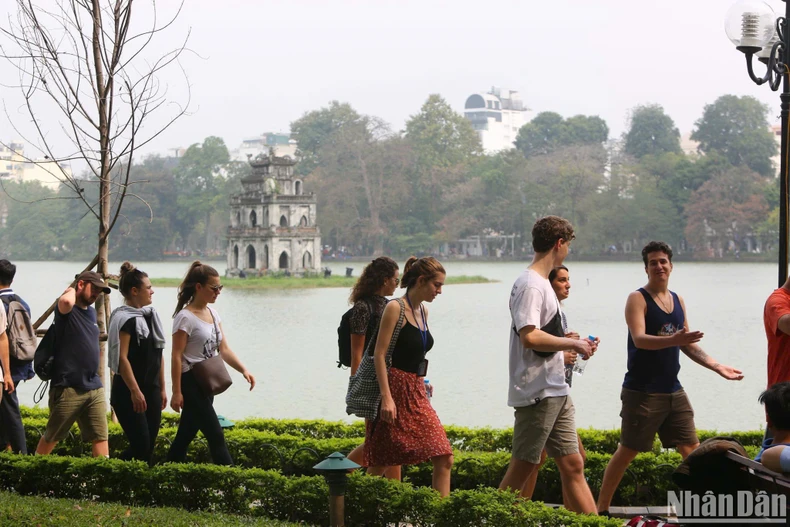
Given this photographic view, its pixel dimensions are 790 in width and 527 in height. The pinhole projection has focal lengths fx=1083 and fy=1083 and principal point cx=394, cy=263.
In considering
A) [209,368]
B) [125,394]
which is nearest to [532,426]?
[209,368]

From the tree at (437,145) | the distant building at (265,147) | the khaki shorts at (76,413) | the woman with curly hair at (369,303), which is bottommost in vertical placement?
the khaki shorts at (76,413)

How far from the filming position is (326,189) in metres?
77.9

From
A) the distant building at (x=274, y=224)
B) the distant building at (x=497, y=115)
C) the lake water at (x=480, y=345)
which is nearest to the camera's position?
the lake water at (x=480, y=345)

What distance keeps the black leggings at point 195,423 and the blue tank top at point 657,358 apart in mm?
2156

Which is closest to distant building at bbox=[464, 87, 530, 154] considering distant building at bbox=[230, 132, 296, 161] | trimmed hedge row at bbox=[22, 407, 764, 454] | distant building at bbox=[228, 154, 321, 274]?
distant building at bbox=[230, 132, 296, 161]

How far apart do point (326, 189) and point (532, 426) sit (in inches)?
2898

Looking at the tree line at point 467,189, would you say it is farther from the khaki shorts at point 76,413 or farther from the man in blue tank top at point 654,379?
the man in blue tank top at point 654,379

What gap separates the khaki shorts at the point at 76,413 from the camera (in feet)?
20.0

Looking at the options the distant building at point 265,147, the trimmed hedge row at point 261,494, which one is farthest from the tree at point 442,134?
the trimmed hedge row at point 261,494

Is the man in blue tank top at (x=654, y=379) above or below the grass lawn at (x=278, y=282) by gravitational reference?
above

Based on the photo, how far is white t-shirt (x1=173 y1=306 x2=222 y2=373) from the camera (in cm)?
566

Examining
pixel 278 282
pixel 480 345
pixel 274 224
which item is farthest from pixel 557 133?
pixel 480 345

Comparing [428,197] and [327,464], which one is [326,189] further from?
[327,464]

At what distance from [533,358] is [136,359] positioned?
230 centimetres
